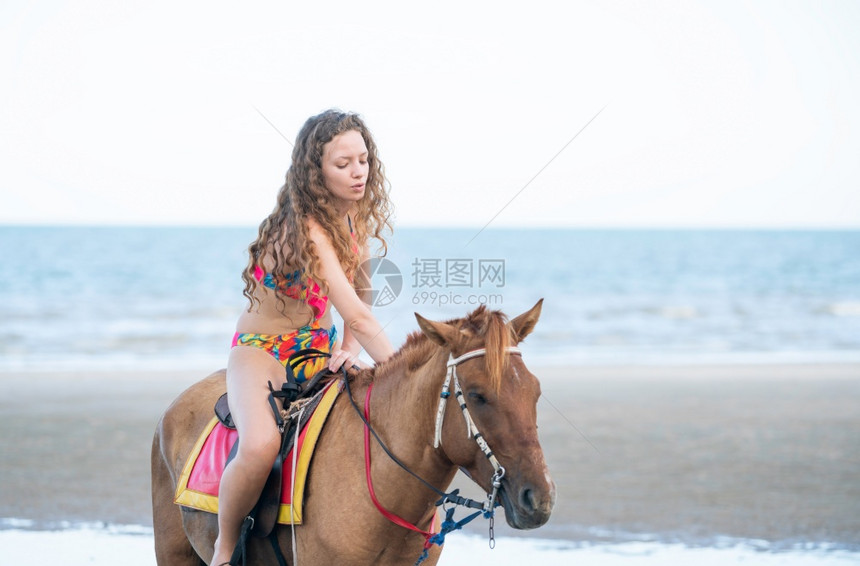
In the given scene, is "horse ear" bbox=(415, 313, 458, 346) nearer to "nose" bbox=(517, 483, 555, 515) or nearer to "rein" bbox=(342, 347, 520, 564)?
"rein" bbox=(342, 347, 520, 564)

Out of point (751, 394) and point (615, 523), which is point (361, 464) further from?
point (751, 394)

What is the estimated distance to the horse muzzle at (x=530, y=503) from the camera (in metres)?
2.12

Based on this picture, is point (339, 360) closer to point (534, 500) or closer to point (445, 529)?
point (445, 529)

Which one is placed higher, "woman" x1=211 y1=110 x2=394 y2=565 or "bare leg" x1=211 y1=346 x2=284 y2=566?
"woman" x1=211 y1=110 x2=394 y2=565

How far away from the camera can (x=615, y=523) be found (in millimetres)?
5633

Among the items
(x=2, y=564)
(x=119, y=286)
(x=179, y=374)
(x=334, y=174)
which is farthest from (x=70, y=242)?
(x=334, y=174)

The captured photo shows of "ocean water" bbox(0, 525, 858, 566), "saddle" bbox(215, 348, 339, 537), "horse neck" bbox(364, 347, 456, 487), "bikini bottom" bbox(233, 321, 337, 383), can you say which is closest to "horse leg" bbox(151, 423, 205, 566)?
"saddle" bbox(215, 348, 339, 537)

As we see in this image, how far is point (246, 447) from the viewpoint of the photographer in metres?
2.69

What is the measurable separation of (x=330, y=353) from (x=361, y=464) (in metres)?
0.56

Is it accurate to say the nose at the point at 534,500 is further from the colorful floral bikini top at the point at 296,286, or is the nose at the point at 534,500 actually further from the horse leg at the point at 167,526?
the horse leg at the point at 167,526

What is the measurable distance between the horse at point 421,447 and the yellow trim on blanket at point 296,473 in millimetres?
30

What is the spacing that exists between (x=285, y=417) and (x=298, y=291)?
432mm

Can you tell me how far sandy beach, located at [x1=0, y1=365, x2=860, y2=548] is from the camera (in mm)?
5695

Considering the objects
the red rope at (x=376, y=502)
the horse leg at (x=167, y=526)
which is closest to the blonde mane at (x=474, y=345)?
the red rope at (x=376, y=502)
